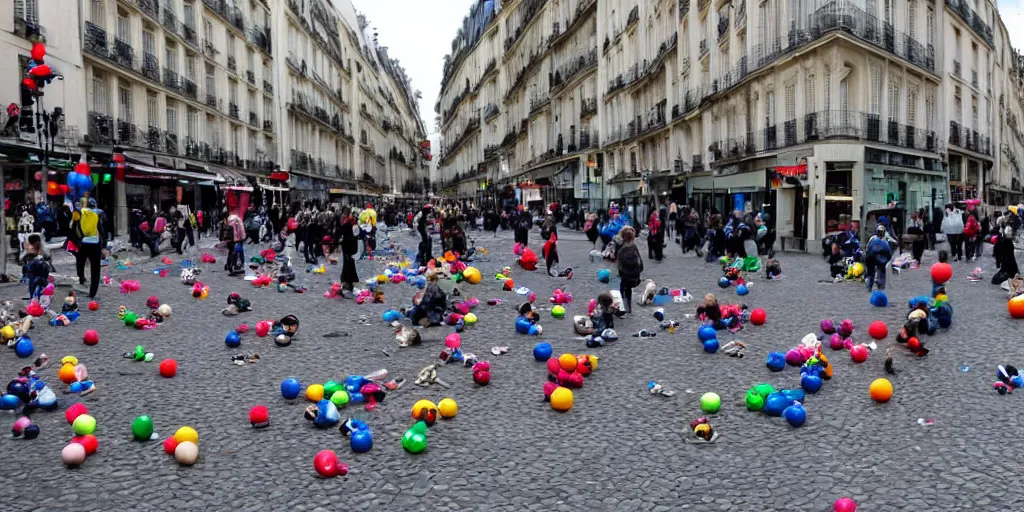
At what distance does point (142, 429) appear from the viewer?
608 centimetres

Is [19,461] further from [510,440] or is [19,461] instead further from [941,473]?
[941,473]

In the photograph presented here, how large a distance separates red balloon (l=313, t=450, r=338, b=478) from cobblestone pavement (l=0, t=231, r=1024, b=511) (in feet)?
0.26

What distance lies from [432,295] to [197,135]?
3065 cm

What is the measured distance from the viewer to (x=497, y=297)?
1386cm

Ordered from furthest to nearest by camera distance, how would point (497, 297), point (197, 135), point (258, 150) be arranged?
point (258, 150)
point (197, 135)
point (497, 297)

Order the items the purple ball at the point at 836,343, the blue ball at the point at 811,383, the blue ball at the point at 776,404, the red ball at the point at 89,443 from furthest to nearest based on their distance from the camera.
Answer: the purple ball at the point at 836,343, the blue ball at the point at 811,383, the blue ball at the point at 776,404, the red ball at the point at 89,443

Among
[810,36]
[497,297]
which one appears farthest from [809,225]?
[497,297]

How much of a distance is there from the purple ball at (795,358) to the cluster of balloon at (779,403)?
3.84 ft

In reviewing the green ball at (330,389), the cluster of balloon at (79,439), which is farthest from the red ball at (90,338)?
the green ball at (330,389)

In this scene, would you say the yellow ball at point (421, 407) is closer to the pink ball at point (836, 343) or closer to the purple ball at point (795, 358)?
the purple ball at point (795, 358)

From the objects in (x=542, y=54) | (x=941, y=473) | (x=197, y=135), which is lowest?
(x=941, y=473)

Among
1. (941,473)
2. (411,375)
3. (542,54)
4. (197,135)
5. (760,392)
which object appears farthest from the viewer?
(542,54)

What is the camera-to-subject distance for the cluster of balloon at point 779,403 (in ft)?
21.0

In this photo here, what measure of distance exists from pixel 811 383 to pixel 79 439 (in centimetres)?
565
